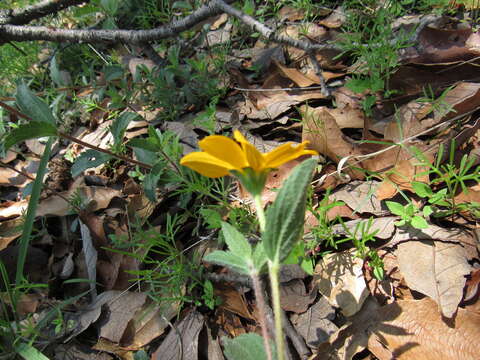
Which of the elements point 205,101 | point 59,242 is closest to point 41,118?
point 59,242

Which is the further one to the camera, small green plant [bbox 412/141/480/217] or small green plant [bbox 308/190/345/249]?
small green plant [bbox 308/190/345/249]

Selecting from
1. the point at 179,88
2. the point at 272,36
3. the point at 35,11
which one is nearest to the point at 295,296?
the point at 272,36

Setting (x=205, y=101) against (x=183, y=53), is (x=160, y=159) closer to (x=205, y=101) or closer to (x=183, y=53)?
(x=205, y=101)

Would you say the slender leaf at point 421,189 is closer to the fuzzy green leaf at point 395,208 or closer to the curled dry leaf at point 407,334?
the fuzzy green leaf at point 395,208

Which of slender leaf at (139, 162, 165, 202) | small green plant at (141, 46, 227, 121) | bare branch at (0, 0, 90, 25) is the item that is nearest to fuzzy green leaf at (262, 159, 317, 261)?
slender leaf at (139, 162, 165, 202)

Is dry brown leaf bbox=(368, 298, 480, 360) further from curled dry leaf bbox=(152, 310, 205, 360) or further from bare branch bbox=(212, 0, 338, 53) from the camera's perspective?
bare branch bbox=(212, 0, 338, 53)
